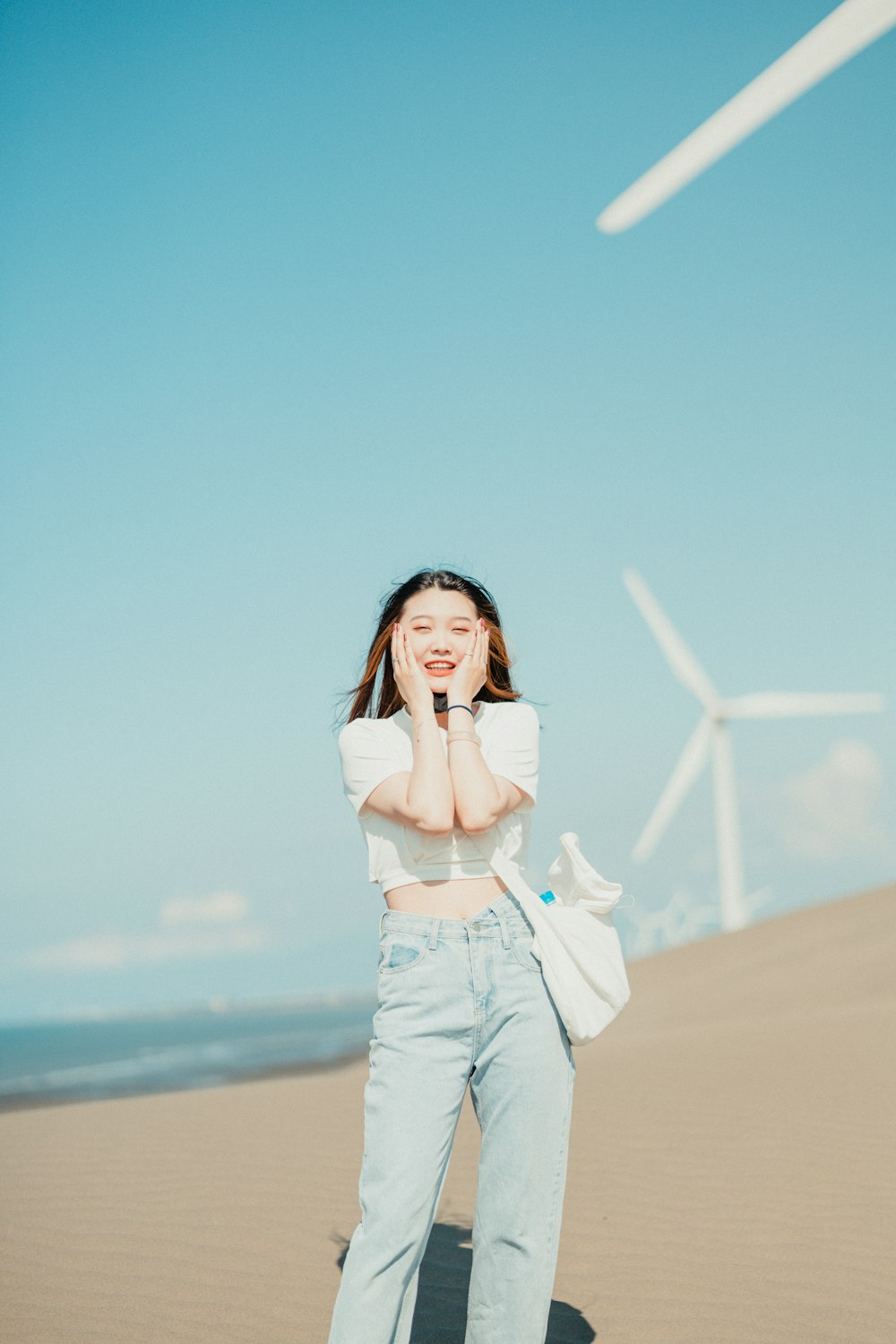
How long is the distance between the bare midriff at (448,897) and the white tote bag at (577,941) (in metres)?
0.07

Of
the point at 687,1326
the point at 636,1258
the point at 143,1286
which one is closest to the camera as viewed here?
the point at 687,1326

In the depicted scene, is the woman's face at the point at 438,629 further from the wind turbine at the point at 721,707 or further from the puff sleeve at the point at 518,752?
the wind turbine at the point at 721,707

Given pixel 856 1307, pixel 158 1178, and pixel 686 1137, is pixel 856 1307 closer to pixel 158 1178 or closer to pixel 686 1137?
pixel 686 1137

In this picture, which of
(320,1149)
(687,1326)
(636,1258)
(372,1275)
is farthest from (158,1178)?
(372,1275)

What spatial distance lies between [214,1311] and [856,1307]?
2531mm

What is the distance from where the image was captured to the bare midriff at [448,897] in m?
3.24

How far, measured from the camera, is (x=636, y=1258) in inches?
210

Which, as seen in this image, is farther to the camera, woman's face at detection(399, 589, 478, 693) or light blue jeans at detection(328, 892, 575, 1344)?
woman's face at detection(399, 589, 478, 693)

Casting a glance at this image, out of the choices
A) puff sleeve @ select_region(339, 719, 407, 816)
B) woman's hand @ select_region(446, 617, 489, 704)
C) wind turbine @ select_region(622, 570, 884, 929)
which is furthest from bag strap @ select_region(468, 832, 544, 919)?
wind turbine @ select_region(622, 570, 884, 929)

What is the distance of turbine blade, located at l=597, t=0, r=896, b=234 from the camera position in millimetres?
7199

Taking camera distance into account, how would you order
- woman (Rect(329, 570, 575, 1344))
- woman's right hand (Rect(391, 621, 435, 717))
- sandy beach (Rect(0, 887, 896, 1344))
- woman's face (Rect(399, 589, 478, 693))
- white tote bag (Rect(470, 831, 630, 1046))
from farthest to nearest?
sandy beach (Rect(0, 887, 896, 1344)), woman's face (Rect(399, 589, 478, 693)), woman's right hand (Rect(391, 621, 435, 717)), white tote bag (Rect(470, 831, 630, 1046)), woman (Rect(329, 570, 575, 1344))

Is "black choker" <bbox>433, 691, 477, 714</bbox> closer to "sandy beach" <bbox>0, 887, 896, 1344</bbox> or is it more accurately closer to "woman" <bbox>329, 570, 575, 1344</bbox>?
"woman" <bbox>329, 570, 575, 1344</bbox>

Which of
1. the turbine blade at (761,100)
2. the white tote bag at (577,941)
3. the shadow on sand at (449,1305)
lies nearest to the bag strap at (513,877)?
the white tote bag at (577,941)

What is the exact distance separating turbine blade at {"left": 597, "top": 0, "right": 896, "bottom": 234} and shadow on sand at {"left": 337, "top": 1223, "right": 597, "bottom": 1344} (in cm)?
580
